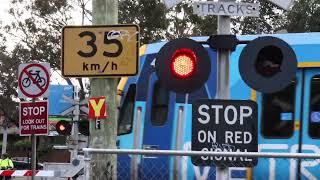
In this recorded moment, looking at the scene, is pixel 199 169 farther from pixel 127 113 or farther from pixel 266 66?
pixel 266 66

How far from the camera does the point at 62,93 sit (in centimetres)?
2475

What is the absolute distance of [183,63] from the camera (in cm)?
604

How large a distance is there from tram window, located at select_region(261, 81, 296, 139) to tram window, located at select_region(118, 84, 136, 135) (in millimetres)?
2211

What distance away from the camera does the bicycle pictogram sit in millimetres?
12070

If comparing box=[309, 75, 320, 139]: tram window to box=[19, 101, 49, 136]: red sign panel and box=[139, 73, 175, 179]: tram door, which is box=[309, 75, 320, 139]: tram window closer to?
box=[139, 73, 175, 179]: tram door

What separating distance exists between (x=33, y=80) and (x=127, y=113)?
2.75m

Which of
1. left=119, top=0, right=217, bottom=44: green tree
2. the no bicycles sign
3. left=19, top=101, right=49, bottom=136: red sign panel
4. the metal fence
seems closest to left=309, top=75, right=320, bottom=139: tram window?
the metal fence

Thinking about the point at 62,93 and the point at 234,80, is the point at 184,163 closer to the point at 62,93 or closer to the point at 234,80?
the point at 234,80

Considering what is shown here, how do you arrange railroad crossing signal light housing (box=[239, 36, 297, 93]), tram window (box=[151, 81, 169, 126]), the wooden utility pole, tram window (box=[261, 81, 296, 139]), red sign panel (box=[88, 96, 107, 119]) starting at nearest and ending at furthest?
railroad crossing signal light housing (box=[239, 36, 297, 93]) < red sign panel (box=[88, 96, 107, 119]) < the wooden utility pole < tram window (box=[261, 81, 296, 139]) < tram window (box=[151, 81, 169, 126])

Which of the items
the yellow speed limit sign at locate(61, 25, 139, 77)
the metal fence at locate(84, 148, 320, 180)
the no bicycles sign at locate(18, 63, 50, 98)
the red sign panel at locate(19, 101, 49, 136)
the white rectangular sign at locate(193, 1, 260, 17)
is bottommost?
the metal fence at locate(84, 148, 320, 180)

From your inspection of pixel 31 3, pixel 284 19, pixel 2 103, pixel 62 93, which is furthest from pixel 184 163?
pixel 2 103

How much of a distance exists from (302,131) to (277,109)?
1.64 ft

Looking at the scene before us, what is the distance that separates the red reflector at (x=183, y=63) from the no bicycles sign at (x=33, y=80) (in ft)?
21.0

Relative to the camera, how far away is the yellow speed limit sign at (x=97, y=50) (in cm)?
760
